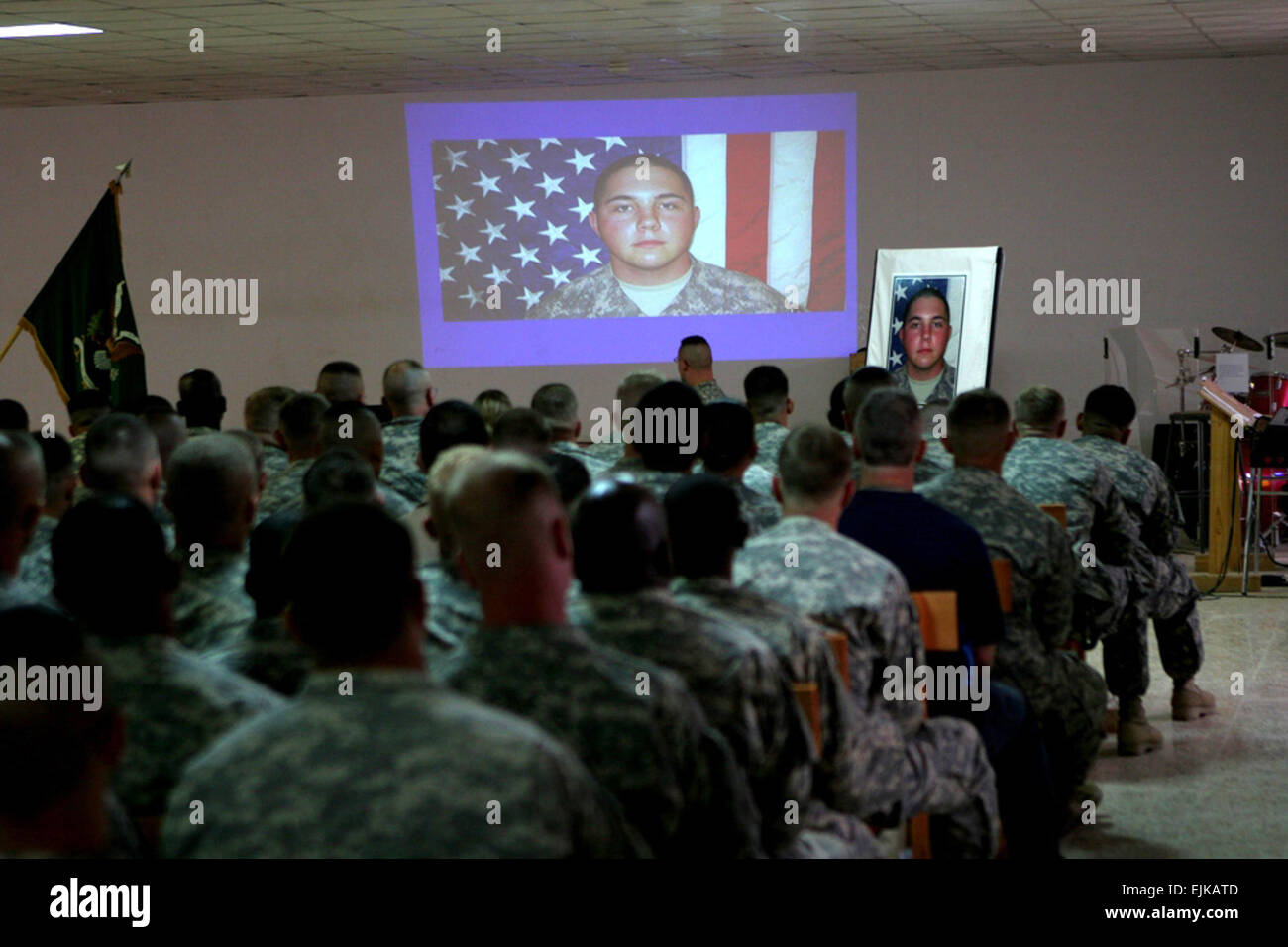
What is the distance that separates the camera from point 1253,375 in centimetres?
1016

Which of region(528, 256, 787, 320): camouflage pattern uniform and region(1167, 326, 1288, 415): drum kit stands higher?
region(528, 256, 787, 320): camouflage pattern uniform

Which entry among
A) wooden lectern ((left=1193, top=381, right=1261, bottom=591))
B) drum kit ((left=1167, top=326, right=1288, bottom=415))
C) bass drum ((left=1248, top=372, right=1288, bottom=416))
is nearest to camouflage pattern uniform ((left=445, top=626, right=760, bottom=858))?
wooden lectern ((left=1193, top=381, right=1261, bottom=591))

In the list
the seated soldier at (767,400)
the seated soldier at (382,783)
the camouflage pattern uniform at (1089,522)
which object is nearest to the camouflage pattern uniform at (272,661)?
the seated soldier at (382,783)

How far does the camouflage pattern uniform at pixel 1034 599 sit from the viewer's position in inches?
172

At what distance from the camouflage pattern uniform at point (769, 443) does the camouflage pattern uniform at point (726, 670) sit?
3.32 meters

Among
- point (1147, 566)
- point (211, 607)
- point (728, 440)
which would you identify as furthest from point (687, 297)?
point (211, 607)

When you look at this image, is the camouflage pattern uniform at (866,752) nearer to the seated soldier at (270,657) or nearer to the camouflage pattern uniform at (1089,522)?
the seated soldier at (270,657)

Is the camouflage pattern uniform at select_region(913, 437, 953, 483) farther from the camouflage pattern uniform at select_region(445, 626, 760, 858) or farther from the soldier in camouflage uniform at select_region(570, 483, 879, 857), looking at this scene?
the camouflage pattern uniform at select_region(445, 626, 760, 858)

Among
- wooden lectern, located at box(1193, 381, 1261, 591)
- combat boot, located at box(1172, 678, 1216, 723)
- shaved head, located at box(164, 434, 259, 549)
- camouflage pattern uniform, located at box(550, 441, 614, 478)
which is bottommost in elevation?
combat boot, located at box(1172, 678, 1216, 723)

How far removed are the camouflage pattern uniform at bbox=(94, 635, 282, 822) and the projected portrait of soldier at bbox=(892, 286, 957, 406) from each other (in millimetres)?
7715

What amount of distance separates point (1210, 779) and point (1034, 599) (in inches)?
48.2

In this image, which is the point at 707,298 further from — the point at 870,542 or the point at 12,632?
the point at 12,632

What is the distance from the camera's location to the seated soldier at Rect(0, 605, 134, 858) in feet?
5.50
